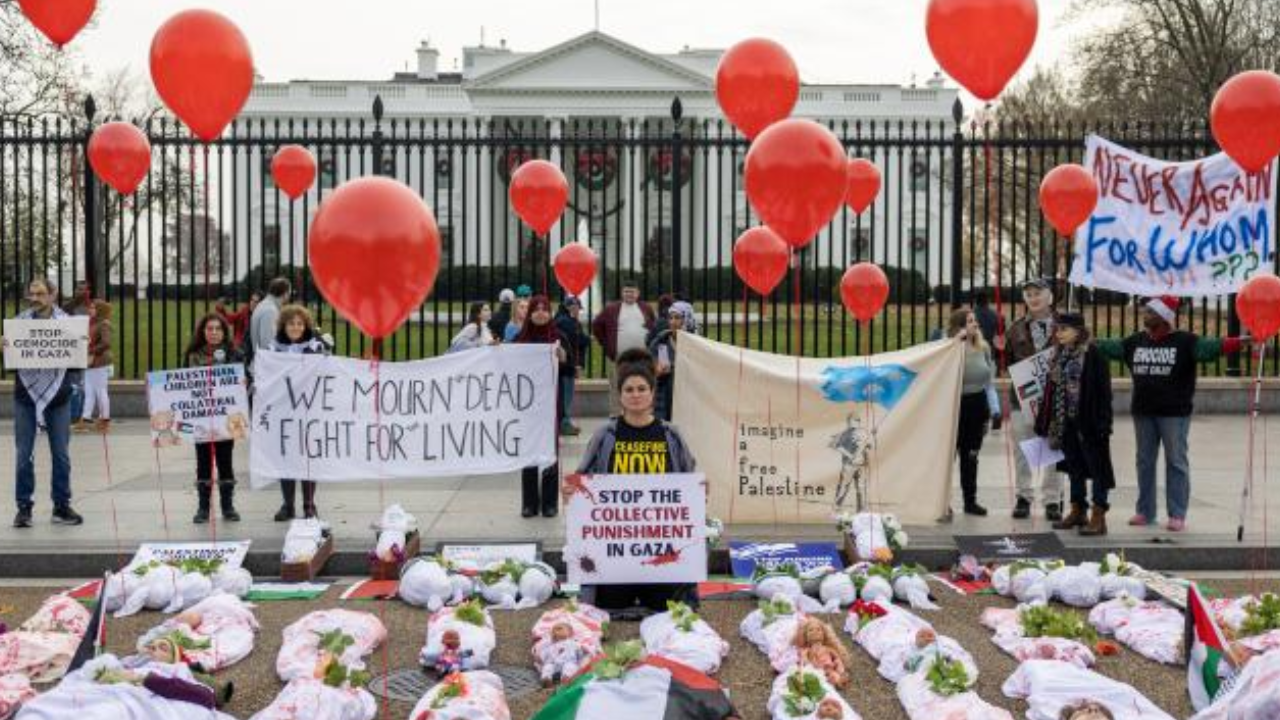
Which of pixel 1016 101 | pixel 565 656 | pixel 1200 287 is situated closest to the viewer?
pixel 565 656

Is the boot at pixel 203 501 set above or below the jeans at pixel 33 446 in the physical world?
below

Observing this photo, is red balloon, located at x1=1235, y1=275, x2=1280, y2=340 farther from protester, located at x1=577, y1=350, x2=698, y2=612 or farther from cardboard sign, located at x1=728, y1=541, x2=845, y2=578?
Answer: protester, located at x1=577, y1=350, x2=698, y2=612

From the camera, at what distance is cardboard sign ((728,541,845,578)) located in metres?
8.73

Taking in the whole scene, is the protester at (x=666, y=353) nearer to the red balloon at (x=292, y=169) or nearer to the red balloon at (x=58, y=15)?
the red balloon at (x=292, y=169)

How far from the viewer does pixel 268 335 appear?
12.1m

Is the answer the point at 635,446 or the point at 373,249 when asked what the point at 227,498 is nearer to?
the point at 635,446

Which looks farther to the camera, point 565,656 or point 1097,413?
point 1097,413

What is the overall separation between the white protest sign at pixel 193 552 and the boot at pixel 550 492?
2.39m

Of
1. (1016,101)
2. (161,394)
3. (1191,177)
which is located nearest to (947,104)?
(1016,101)

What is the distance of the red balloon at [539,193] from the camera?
11.8 m

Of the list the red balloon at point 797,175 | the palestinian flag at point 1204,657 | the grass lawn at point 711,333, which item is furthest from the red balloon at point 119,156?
the palestinian flag at point 1204,657

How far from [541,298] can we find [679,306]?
2.11 m

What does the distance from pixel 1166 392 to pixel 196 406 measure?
7.05 metres

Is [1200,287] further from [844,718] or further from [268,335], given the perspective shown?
[844,718]
